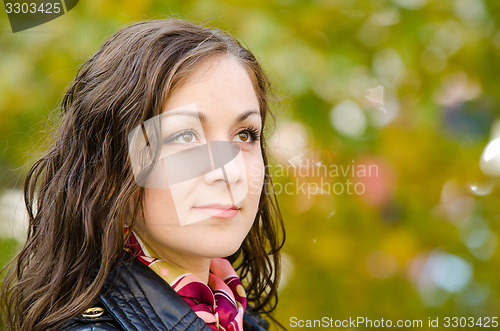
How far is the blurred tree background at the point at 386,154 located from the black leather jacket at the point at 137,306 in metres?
0.87

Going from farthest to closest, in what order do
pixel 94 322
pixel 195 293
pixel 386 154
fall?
1. pixel 386 154
2. pixel 195 293
3. pixel 94 322

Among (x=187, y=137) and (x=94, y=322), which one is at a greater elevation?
(x=187, y=137)

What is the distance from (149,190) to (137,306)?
0.74 feet

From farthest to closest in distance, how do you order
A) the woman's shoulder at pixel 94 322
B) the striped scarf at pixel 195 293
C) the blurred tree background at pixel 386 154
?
the blurred tree background at pixel 386 154, the striped scarf at pixel 195 293, the woman's shoulder at pixel 94 322

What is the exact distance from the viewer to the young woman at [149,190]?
114cm

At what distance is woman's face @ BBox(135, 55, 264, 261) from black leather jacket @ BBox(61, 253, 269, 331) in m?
0.09

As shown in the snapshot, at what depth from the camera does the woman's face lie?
115 centimetres

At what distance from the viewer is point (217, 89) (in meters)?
1.19

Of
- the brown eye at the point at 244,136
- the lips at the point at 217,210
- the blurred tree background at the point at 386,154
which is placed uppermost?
the brown eye at the point at 244,136

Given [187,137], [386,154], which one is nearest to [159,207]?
[187,137]

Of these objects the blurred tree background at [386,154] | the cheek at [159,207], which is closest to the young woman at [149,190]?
the cheek at [159,207]

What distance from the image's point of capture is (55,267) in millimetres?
1226

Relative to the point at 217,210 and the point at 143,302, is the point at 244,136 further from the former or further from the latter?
the point at 143,302

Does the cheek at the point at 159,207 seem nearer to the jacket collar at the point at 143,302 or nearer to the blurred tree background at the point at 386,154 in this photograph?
the jacket collar at the point at 143,302
